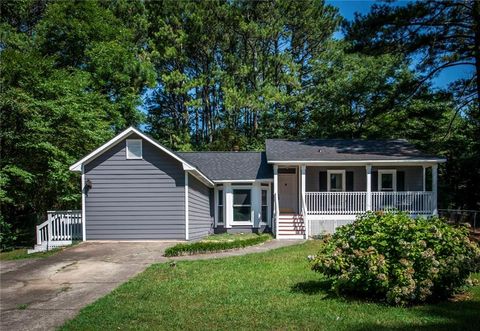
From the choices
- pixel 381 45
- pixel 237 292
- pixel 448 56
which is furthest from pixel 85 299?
pixel 448 56

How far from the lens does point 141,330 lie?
18.4 feet

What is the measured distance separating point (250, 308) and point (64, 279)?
17.5 feet

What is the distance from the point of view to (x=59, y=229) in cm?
1590

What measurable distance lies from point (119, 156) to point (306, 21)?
74.2 feet

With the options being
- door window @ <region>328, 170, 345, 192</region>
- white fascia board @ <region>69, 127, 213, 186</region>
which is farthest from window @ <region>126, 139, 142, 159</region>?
door window @ <region>328, 170, 345, 192</region>

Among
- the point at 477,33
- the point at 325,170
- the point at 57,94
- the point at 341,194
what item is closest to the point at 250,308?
the point at 341,194

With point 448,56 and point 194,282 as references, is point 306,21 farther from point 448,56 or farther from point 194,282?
point 194,282

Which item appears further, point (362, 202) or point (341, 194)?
point (362, 202)

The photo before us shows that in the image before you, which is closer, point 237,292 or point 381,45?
point 237,292

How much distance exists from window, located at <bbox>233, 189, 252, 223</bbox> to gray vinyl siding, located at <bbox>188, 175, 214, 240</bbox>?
47.7 inches

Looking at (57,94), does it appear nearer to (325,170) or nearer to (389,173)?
(325,170)

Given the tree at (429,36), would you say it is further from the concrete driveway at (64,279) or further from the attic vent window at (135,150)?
the concrete driveway at (64,279)

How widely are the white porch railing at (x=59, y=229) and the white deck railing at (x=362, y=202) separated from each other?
9549 mm

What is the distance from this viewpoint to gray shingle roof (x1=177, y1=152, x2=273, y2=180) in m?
20.2
